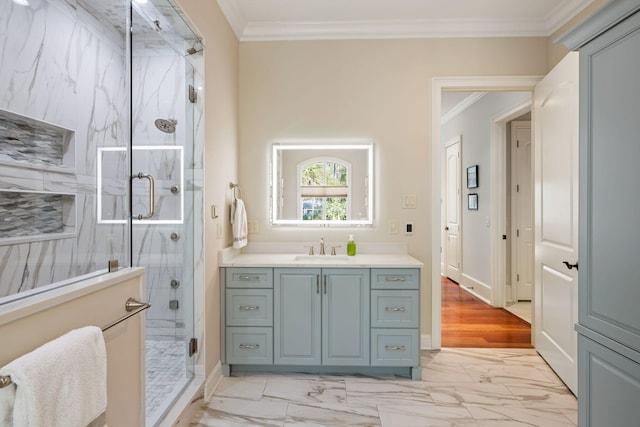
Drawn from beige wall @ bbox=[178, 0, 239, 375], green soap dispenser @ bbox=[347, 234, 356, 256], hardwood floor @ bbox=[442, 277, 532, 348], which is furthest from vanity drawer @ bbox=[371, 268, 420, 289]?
beige wall @ bbox=[178, 0, 239, 375]

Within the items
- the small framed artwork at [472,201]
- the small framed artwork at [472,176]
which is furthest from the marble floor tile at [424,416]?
the small framed artwork at [472,176]

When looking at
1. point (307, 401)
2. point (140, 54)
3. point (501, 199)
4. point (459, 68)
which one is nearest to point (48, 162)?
point (140, 54)

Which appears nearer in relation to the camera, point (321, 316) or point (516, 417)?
point (516, 417)

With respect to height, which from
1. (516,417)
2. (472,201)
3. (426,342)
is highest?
(472,201)

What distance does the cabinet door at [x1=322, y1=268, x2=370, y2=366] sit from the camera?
8.29 ft

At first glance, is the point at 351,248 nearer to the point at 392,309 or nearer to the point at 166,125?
the point at 392,309

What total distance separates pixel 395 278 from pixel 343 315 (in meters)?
0.45

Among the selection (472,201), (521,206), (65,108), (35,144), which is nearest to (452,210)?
(472,201)

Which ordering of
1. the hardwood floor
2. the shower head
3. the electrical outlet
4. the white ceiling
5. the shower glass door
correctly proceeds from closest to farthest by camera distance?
the shower glass door < the shower head < the white ceiling < the electrical outlet < the hardwood floor

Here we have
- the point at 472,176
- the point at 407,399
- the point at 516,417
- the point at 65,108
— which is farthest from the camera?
the point at 472,176

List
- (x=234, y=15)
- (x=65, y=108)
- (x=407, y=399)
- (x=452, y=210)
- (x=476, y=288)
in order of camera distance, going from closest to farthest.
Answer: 1. (x=65, y=108)
2. (x=407, y=399)
3. (x=234, y=15)
4. (x=476, y=288)
5. (x=452, y=210)

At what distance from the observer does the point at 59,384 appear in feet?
3.01

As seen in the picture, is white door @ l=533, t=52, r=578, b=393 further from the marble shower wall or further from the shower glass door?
the marble shower wall

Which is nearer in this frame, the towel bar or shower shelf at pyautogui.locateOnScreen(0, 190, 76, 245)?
shower shelf at pyautogui.locateOnScreen(0, 190, 76, 245)
